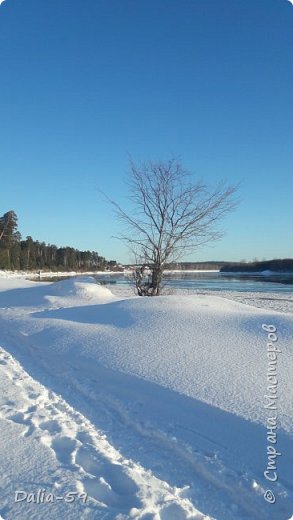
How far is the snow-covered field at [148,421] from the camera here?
2.55 meters

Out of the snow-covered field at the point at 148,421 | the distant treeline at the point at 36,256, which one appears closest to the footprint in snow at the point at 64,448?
the snow-covered field at the point at 148,421

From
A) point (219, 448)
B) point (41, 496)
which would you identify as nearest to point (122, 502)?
point (41, 496)

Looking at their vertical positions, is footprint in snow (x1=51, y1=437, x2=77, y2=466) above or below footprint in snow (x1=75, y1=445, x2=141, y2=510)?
above

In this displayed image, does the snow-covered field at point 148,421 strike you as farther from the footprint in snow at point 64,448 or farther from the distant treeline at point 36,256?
the distant treeline at point 36,256

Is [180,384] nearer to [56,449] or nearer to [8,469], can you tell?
[56,449]

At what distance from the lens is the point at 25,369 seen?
222 inches

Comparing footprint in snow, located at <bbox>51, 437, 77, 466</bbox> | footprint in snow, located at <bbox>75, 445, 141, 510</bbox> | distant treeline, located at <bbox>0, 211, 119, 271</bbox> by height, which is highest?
distant treeline, located at <bbox>0, 211, 119, 271</bbox>

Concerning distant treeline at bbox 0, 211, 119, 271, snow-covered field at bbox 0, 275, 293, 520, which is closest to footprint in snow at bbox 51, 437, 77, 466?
snow-covered field at bbox 0, 275, 293, 520

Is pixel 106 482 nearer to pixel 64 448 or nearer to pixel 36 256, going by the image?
pixel 64 448

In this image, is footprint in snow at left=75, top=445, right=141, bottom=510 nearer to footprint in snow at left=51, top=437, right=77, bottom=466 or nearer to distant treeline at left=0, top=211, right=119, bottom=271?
footprint in snow at left=51, top=437, right=77, bottom=466

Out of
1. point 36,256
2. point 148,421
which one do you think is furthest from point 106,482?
point 36,256

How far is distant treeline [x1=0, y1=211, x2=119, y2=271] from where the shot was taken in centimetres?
5181

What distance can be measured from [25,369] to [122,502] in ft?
11.8

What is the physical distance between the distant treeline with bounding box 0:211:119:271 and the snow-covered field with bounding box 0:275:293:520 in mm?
47558
